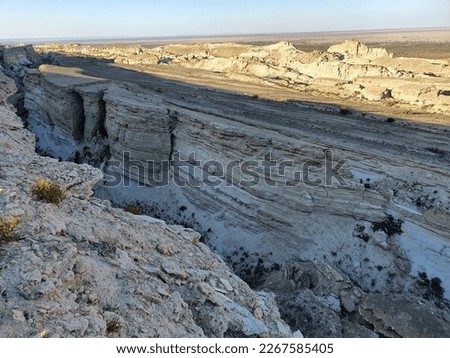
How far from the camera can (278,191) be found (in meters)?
13.1

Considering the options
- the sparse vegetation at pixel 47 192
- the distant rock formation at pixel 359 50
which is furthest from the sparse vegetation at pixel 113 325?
the distant rock formation at pixel 359 50

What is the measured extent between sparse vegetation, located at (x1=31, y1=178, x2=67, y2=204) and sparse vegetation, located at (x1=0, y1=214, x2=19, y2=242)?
78cm

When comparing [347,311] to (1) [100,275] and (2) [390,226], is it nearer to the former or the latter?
(2) [390,226]

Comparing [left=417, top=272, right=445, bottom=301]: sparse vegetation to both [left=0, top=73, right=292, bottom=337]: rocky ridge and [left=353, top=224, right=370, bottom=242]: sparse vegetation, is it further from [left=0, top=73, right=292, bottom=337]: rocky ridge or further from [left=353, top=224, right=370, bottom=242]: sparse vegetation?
[left=0, top=73, right=292, bottom=337]: rocky ridge

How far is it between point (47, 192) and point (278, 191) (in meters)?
8.22

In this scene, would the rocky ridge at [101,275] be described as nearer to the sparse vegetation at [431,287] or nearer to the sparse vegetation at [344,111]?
the sparse vegetation at [431,287]

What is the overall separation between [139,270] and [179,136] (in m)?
11.2

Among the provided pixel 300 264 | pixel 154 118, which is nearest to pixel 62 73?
pixel 154 118

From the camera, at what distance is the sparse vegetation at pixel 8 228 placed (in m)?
5.01

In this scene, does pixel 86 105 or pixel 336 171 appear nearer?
pixel 336 171

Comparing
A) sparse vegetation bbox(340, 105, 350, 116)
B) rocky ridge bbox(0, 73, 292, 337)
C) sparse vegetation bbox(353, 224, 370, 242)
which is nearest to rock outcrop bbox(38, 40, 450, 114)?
sparse vegetation bbox(340, 105, 350, 116)

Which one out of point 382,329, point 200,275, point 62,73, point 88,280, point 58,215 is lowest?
point 382,329

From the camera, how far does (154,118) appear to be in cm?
1697

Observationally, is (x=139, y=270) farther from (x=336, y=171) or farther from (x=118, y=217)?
(x=336, y=171)
